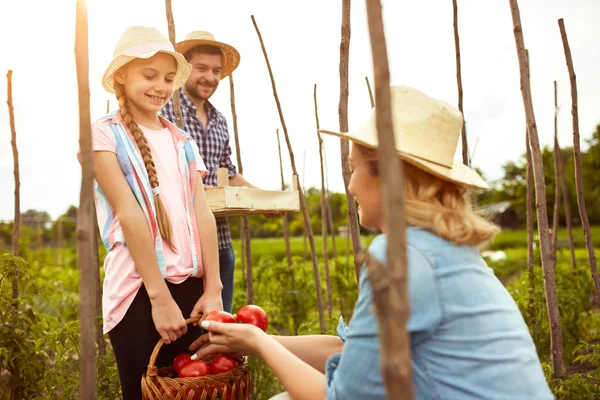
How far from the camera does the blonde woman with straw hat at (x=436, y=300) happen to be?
3.85ft

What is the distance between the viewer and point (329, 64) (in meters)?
3.48

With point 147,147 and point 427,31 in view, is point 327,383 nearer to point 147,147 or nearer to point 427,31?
point 147,147

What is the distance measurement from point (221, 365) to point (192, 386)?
160 mm

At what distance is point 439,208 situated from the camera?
1.30 m

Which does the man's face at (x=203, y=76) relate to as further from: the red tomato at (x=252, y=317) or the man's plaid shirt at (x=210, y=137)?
the red tomato at (x=252, y=317)

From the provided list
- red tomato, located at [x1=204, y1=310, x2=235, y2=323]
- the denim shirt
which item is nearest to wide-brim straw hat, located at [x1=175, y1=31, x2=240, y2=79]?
red tomato, located at [x1=204, y1=310, x2=235, y2=323]

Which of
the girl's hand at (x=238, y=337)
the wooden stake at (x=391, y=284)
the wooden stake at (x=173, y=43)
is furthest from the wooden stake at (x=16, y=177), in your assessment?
the wooden stake at (x=391, y=284)

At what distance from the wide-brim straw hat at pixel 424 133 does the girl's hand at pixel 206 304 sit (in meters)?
0.69

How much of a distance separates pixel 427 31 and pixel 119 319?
234 cm

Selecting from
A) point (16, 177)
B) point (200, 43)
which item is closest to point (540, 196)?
point (200, 43)

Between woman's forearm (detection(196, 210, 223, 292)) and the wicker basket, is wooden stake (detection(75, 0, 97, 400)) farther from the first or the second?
woman's forearm (detection(196, 210, 223, 292))

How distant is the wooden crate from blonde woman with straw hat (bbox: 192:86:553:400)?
0.96 metres

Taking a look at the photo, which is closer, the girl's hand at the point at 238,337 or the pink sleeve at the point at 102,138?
the girl's hand at the point at 238,337

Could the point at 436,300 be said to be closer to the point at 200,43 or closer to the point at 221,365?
the point at 221,365
